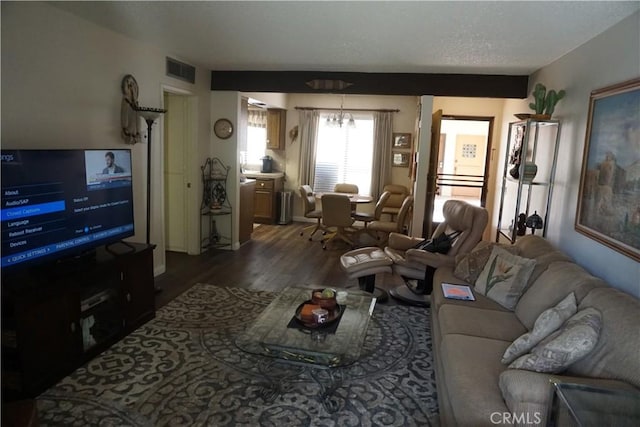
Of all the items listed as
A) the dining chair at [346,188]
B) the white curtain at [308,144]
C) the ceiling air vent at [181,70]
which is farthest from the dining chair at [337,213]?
the ceiling air vent at [181,70]

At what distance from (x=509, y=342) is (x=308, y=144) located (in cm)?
614

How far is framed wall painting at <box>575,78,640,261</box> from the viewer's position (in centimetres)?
254

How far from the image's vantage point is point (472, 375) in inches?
82.0

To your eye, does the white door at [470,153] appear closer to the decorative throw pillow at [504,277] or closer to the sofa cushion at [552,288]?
the decorative throw pillow at [504,277]

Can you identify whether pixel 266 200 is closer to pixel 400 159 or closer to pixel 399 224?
pixel 400 159

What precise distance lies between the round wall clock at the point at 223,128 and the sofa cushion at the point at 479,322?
12.7 ft

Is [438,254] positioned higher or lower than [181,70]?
lower

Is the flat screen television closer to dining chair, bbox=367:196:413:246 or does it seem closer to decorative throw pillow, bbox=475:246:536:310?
decorative throw pillow, bbox=475:246:536:310

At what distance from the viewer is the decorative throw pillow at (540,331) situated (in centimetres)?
213

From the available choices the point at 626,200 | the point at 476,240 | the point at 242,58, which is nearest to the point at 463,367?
the point at 626,200

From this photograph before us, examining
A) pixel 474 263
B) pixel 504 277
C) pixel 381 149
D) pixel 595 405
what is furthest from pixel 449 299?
pixel 381 149

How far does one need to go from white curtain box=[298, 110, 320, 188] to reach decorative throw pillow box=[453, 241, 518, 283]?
190 inches

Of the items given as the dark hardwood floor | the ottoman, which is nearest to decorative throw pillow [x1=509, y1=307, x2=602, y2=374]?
the ottoman

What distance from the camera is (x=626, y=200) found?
2.60 metres
